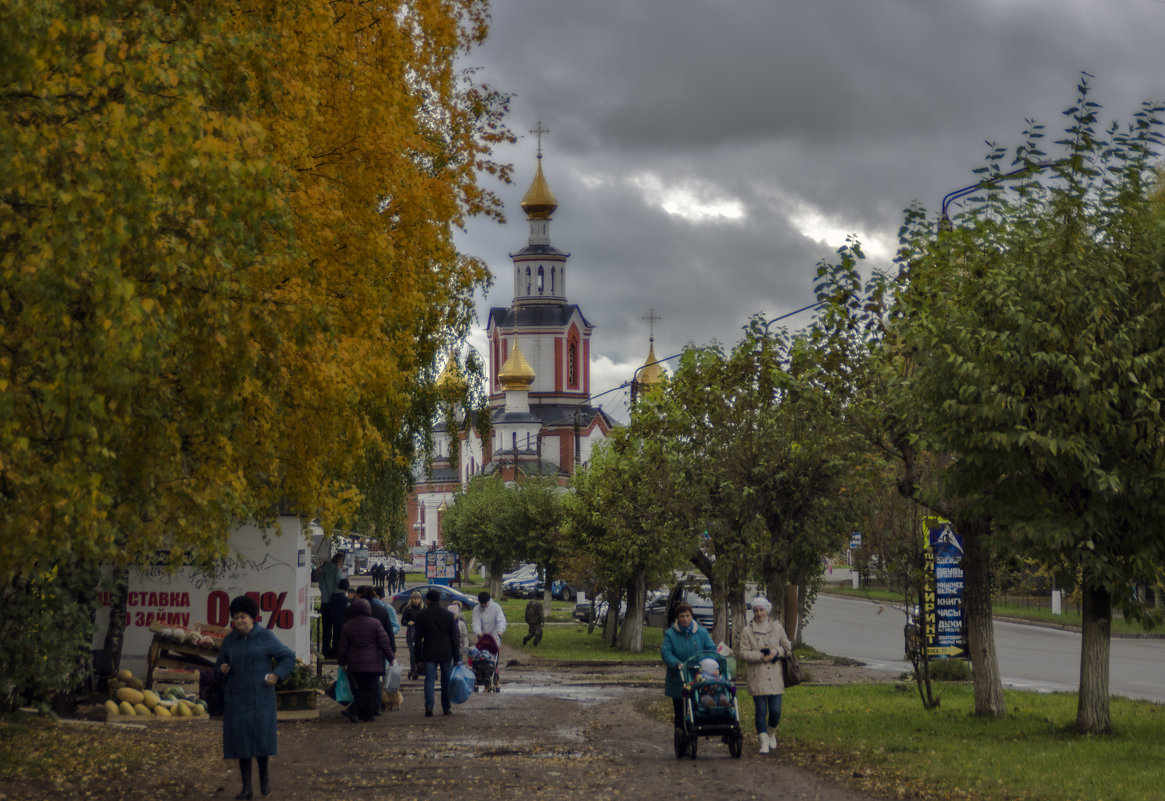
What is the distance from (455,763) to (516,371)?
10053 centimetres

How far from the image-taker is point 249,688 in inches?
448

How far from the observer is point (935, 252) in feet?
58.1

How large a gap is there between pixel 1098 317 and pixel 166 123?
9.85 meters

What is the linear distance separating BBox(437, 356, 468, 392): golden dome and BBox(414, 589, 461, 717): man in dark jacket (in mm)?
5994

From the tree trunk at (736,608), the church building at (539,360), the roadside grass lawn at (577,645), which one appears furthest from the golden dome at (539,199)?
the tree trunk at (736,608)

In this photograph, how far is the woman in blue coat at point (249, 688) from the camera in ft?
37.0

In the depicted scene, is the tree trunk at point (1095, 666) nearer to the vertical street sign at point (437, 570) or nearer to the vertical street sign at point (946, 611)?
the vertical street sign at point (946, 611)

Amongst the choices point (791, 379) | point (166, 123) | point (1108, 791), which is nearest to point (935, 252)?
point (791, 379)

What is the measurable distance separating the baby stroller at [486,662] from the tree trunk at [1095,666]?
10.7 meters

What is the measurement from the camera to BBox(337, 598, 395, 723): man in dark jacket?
1734 centimetres

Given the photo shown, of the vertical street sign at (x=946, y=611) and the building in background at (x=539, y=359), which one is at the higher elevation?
the building in background at (x=539, y=359)

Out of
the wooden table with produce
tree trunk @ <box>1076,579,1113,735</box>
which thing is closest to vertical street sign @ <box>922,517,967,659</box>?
tree trunk @ <box>1076,579,1113,735</box>

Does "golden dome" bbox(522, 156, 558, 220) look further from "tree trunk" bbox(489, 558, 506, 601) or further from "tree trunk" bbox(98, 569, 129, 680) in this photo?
"tree trunk" bbox(98, 569, 129, 680)

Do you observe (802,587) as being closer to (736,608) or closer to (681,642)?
(736,608)
